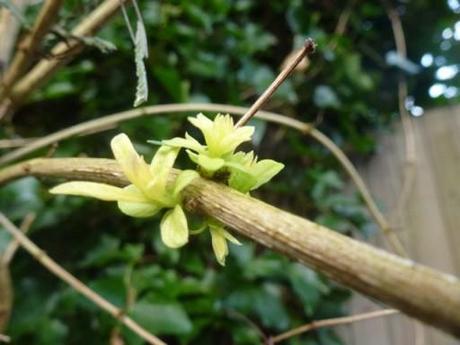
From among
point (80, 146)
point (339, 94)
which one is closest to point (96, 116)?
point (80, 146)

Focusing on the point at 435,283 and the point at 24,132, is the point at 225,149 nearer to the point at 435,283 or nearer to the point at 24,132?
the point at 435,283

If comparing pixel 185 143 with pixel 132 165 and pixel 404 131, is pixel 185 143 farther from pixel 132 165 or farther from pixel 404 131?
pixel 404 131

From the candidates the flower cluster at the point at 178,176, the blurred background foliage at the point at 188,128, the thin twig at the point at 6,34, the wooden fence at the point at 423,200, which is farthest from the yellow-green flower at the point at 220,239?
the wooden fence at the point at 423,200

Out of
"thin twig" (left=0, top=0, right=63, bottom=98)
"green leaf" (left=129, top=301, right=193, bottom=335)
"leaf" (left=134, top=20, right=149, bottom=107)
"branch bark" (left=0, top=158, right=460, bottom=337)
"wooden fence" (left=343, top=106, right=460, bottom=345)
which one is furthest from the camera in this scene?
"wooden fence" (left=343, top=106, right=460, bottom=345)

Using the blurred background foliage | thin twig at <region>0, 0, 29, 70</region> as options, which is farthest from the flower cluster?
thin twig at <region>0, 0, 29, 70</region>

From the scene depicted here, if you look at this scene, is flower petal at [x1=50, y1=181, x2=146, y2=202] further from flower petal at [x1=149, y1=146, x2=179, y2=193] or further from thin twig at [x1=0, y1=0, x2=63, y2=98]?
thin twig at [x1=0, y1=0, x2=63, y2=98]

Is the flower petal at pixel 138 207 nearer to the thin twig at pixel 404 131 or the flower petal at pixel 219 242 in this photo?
the flower petal at pixel 219 242
